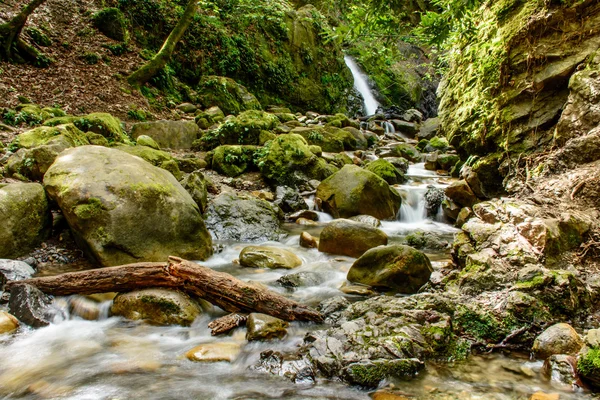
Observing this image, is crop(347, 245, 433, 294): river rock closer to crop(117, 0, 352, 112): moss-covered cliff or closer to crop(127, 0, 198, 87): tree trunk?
crop(117, 0, 352, 112): moss-covered cliff

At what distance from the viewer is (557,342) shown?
8.63 feet

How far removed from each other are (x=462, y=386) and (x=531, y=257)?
5.24 ft

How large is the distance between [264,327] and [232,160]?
20.8 ft

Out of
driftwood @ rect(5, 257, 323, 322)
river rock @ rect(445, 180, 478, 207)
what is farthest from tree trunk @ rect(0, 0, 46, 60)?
river rock @ rect(445, 180, 478, 207)

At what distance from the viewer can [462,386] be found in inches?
95.1

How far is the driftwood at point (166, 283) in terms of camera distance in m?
3.40

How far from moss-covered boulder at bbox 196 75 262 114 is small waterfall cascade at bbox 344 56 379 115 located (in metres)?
9.82

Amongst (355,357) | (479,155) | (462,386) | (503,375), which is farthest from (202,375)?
(479,155)

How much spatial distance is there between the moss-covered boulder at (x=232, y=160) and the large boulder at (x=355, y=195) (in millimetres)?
2244

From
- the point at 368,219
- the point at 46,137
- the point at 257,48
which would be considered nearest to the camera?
the point at 46,137

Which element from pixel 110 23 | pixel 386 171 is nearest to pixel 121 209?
pixel 386 171

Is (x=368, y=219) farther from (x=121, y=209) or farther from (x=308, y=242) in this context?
(x=121, y=209)

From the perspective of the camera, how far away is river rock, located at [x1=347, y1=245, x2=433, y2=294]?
4.01m

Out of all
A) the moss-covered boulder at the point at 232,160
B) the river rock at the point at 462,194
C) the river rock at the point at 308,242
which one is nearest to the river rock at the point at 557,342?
the river rock at the point at 308,242
